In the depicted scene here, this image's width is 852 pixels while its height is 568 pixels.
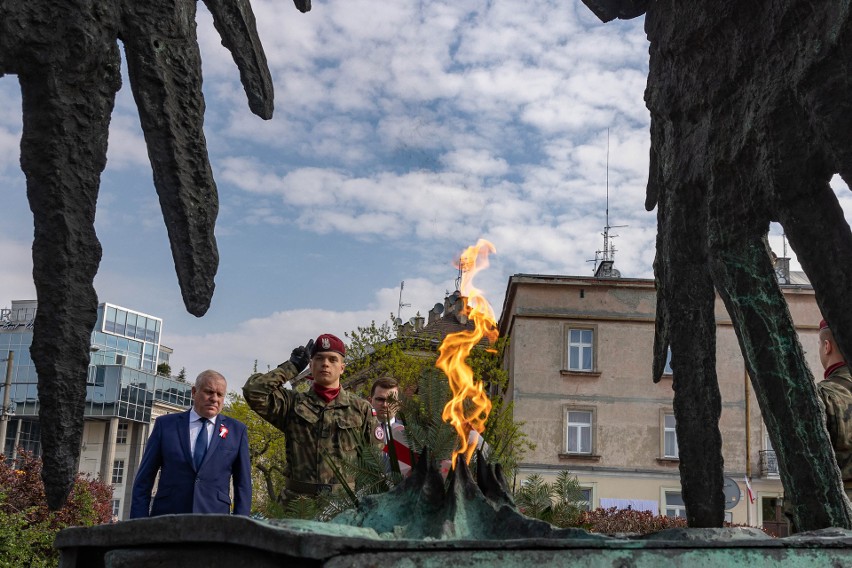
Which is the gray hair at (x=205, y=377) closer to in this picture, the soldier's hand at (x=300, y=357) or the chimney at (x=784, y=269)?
the soldier's hand at (x=300, y=357)

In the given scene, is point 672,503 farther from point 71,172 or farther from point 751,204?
point 71,172

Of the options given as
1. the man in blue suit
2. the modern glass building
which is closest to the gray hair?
the man in blue suit

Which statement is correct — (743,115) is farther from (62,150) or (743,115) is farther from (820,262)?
(62,150)

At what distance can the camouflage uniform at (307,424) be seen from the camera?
5.50 metres

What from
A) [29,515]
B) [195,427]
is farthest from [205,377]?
[29,515]

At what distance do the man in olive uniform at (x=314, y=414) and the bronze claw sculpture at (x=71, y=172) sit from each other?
281cm

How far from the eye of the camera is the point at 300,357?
17.4 feet

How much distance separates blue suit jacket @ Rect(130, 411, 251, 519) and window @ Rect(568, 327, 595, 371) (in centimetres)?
2663

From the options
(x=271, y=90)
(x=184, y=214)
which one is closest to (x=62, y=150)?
(x=184, y=214)

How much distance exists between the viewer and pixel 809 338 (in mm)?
28844

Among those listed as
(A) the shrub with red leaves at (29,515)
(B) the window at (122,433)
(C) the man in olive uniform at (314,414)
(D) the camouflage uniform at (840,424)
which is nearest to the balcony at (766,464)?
(A) the shrub with red leaves at (29,515)

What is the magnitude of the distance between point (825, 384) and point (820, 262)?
1818 millimetres

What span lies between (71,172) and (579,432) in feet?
96.0

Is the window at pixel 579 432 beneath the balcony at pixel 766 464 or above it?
above
